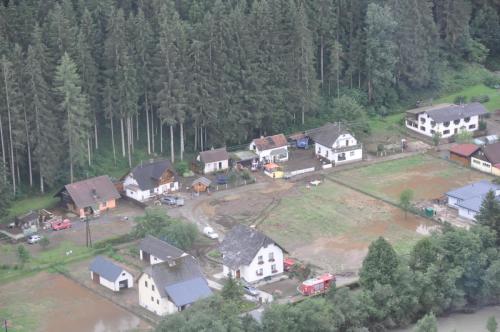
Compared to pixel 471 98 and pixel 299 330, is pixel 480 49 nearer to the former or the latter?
pixel 471 98

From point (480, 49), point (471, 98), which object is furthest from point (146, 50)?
point (480, 49)

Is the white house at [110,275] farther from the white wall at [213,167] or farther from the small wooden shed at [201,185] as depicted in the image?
the white wall at [213,167]

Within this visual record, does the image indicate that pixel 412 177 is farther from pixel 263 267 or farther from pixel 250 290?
pixel 250 290

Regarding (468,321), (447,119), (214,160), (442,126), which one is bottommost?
(468,321)

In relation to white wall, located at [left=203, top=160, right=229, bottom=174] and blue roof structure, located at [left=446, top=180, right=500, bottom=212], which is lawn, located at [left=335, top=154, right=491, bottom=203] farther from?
white wall, located at [left=203, top=160, right=229, bottom=174]

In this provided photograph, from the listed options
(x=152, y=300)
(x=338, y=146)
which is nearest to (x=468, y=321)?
(x=152, y=300)

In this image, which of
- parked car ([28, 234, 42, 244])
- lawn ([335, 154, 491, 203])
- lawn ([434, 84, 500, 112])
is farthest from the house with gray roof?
parked car ([28, 234, 42, 244])
